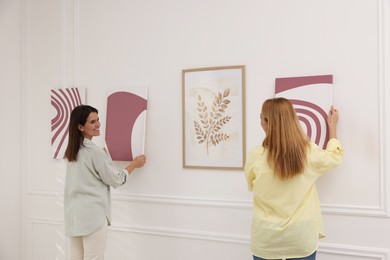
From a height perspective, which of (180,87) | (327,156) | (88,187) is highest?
(180,87)

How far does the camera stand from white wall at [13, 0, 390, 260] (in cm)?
255

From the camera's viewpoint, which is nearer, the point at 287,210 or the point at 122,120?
the point at 287,210

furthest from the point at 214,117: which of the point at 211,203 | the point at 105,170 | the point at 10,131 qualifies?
the point at 10,131

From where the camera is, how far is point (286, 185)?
7.29 feet

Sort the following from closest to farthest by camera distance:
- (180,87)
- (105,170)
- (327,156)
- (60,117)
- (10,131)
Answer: (327,156) → (105,170) → (180,87) → (60,117) → (10,131)

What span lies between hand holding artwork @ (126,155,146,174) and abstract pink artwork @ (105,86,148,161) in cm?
6

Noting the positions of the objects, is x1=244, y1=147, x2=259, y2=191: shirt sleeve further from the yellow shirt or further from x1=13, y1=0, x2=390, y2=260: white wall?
x1=13, y1=0, x2=390, y2=260: white wall

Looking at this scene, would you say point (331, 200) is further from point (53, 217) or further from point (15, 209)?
point (15, 209)

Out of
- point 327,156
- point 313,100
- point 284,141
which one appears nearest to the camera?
point 284,141

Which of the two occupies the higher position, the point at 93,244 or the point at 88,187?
the point at 88,187

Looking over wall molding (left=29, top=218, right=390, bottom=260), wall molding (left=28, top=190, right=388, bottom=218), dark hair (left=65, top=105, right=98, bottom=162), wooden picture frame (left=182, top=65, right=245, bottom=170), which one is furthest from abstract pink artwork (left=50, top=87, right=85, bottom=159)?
wooden picture frame (left=182, top=65, right=245, bottom=170)

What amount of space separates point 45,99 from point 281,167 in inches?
94.2

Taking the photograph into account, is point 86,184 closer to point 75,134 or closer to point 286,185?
point 75,134

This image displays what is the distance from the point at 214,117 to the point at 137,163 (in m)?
0.68
